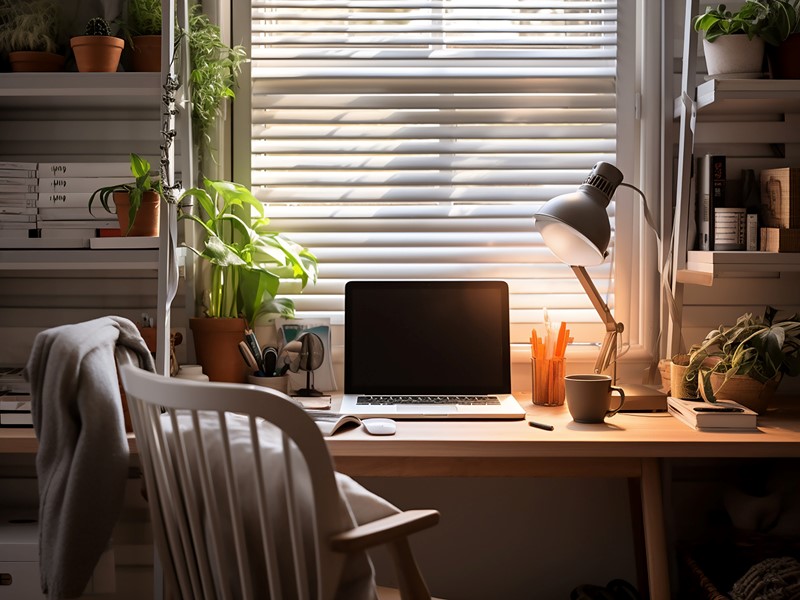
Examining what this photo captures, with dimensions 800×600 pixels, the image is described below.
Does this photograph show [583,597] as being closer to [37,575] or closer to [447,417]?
[447,417]

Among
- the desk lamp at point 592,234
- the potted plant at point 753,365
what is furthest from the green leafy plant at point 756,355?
the desk lamp at point 592,234

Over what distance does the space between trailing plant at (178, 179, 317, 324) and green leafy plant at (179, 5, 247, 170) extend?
167 millimetres

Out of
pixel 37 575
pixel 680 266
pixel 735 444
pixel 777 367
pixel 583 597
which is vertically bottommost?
pixel 583 597

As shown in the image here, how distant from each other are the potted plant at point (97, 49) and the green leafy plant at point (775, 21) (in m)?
1.57

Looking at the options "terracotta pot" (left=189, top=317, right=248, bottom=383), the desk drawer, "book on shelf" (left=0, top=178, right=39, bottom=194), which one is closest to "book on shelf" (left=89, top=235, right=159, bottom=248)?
"book on shelf" (left=0, top=178, right=39, bottom=194)

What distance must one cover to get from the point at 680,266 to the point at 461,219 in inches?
24.1

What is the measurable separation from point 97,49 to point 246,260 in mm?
634

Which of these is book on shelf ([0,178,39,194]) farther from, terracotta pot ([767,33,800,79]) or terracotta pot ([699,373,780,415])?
terracotta pot ([767,33,800,79])

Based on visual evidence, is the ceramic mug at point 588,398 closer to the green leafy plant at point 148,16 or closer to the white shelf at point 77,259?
the white shelf at point 77,259

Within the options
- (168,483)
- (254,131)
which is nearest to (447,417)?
(168,483)

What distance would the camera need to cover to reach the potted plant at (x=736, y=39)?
2203 mm

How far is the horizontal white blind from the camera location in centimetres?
251

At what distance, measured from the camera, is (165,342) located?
6.96ft

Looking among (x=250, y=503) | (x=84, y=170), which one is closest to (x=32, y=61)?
(x=84, y=170)
